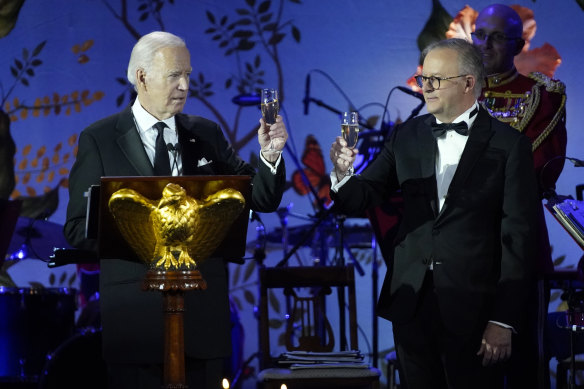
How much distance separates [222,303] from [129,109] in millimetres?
659

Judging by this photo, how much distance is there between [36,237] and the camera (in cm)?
458

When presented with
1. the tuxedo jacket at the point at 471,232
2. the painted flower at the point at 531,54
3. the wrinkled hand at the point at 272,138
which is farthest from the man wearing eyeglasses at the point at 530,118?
the painted flower at the point at 531,54

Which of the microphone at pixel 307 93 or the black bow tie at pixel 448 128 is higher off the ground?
the microphone at pixel 307 93

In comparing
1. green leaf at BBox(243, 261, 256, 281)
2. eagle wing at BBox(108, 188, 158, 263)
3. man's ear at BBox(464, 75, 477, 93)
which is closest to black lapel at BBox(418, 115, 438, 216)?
man's ear at BBox(464, 75, 477, 93)

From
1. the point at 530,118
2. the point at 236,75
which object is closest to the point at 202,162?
the point at 530,118

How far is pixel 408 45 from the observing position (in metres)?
5.59

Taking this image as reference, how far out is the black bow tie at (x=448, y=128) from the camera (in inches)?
99.7

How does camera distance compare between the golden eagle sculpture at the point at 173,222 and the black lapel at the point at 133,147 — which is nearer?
the golden eagle sculpture at the point at 173,222

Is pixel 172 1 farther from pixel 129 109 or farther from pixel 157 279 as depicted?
pixel 157 279

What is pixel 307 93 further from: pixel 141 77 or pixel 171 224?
pixel 171 224

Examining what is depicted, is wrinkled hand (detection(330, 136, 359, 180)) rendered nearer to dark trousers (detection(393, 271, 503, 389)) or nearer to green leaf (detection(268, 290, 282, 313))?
dark trousers (detection(393, 271, 503, 389))

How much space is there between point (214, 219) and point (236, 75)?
3.73 metres

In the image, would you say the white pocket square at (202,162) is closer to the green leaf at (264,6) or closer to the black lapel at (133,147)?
the black lapel at (133,147)

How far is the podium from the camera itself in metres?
1.95
